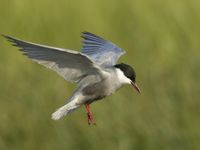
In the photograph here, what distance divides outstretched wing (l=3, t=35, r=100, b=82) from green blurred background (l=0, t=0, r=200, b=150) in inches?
50.0

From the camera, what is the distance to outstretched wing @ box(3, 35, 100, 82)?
4051mm

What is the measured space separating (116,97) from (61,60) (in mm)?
1642

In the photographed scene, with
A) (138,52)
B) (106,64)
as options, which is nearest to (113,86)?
(106,64)

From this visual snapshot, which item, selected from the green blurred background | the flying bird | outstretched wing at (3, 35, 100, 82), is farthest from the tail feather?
the green blurred background

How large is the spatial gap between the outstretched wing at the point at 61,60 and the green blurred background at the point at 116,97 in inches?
50.0

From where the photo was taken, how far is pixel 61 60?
13.7ft

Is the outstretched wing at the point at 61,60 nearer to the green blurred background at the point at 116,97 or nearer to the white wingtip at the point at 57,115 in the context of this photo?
the white wingtip at the point at 57,115

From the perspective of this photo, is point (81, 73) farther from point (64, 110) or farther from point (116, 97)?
point (116, 97)

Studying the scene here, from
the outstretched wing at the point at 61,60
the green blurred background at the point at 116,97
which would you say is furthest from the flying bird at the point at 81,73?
the green blurred background at the point at 116,97

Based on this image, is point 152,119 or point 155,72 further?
point 155,72

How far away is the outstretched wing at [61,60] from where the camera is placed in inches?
159

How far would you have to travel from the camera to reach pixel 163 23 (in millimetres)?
7773

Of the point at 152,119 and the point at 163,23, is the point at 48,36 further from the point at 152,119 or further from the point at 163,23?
the point at 152,119

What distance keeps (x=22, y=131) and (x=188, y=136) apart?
94 centimetres
